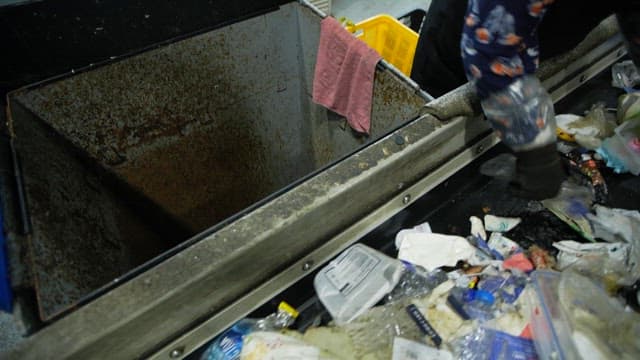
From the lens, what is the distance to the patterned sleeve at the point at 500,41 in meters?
0.82

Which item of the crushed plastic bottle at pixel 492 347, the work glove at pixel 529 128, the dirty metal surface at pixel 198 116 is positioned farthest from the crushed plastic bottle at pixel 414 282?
the dirty metal surface at pixel 198 116

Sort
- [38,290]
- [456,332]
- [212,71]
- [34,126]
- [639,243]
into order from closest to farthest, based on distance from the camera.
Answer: [38,290] < [456,332] < [639,243] < [34,126] < [212,71]

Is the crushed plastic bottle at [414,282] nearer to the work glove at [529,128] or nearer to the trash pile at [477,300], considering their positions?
the trash pile at [477,300]

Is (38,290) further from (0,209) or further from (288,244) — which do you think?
(288,244)

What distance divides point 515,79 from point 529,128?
0.13 m

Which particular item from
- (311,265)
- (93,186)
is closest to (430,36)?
(311,265)

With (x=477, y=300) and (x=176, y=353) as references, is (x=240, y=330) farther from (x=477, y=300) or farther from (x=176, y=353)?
(x=477, y=300)

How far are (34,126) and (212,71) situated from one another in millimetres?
614

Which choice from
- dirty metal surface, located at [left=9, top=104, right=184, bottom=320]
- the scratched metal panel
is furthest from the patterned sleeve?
dirty metal surface, located at [left=9, top=104, right=184, bottom=320]

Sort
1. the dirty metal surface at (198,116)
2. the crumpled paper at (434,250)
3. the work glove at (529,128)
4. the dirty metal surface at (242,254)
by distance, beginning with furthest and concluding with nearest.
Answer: the dirty metal surface at (198,116)
the crumpled paper at (434,250)
the work glove at (529,128)
the dirty metal surface at (242,254)

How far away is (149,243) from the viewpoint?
1694 millimetres

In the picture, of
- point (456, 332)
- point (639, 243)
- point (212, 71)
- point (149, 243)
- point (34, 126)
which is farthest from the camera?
point (149, 243)

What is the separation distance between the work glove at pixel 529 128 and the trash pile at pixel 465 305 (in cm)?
19

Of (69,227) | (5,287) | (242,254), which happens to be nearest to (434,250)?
(242,254)
